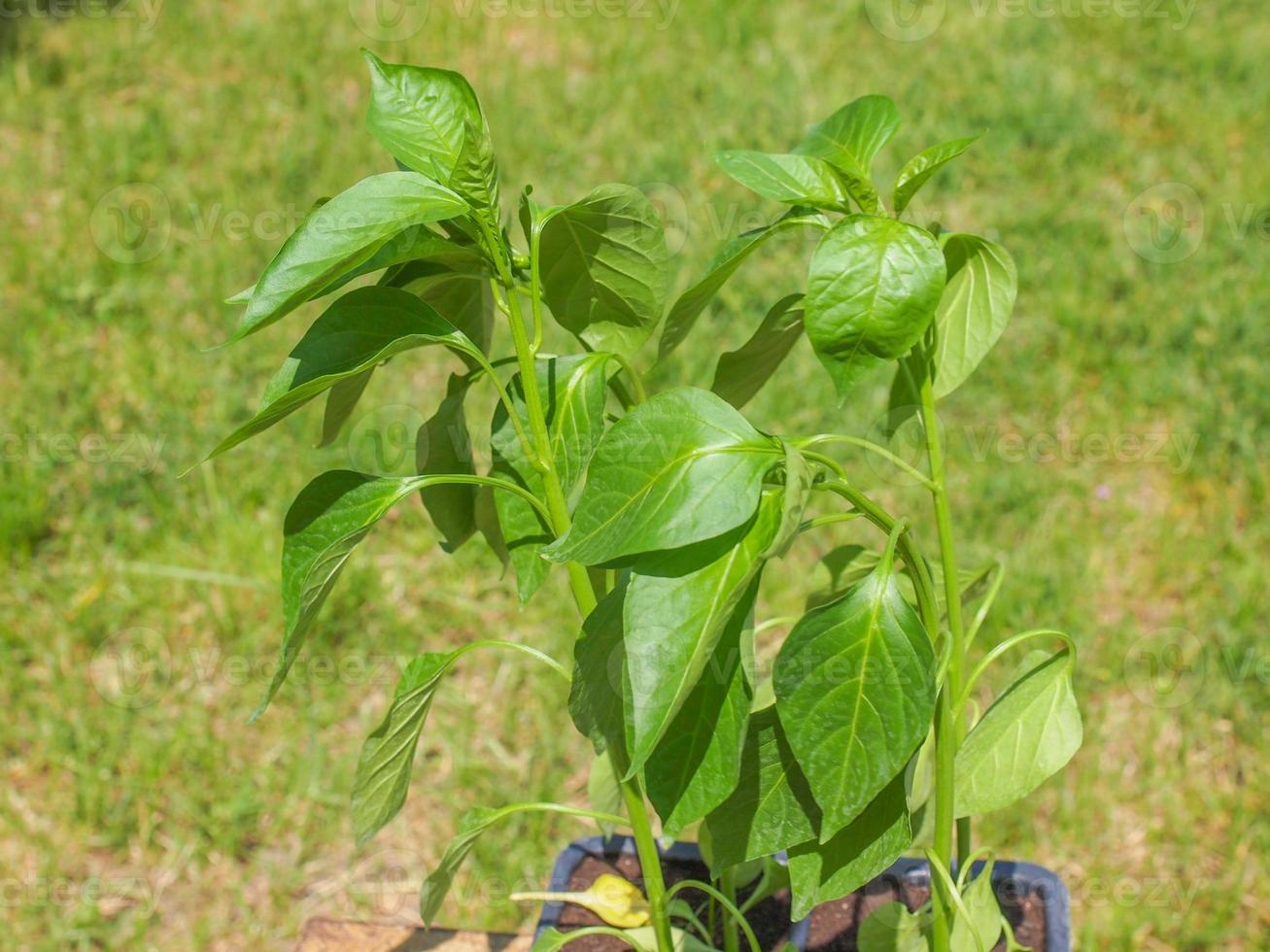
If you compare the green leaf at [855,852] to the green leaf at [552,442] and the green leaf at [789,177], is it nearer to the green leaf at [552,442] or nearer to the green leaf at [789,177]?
the green leaf at [552,442]

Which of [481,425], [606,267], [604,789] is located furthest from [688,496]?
[481,425]

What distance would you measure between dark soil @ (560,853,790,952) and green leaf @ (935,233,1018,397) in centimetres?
55

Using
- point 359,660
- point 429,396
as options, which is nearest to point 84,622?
point 359,660

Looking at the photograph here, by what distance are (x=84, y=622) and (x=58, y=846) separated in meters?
0.39

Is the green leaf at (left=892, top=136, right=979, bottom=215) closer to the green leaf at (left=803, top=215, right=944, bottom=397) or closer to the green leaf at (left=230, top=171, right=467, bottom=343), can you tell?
the green leaf at (left=803, top=215, right=944, bottom=397)

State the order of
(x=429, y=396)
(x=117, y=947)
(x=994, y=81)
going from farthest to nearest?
(x=994, y=81) < (x=429, y=396) < (x=117, y=947)

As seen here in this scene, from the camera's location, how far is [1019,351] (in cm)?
256

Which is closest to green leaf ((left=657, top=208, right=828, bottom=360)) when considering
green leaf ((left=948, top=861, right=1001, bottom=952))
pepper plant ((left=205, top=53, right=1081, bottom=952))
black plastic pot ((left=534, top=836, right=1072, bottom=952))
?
pepper plant ((left=205, top=53, right=1081, bottom=952))

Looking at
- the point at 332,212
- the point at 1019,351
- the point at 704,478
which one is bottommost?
the point at 1019,351

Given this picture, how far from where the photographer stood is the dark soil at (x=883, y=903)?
1197 mm

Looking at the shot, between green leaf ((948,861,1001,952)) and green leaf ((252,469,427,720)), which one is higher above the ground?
green leaf ((252,469,427,720))

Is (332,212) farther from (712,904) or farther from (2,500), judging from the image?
→ (2,500)

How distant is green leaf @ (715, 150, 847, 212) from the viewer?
0.87 metres

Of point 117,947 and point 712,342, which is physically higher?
point 712,342
